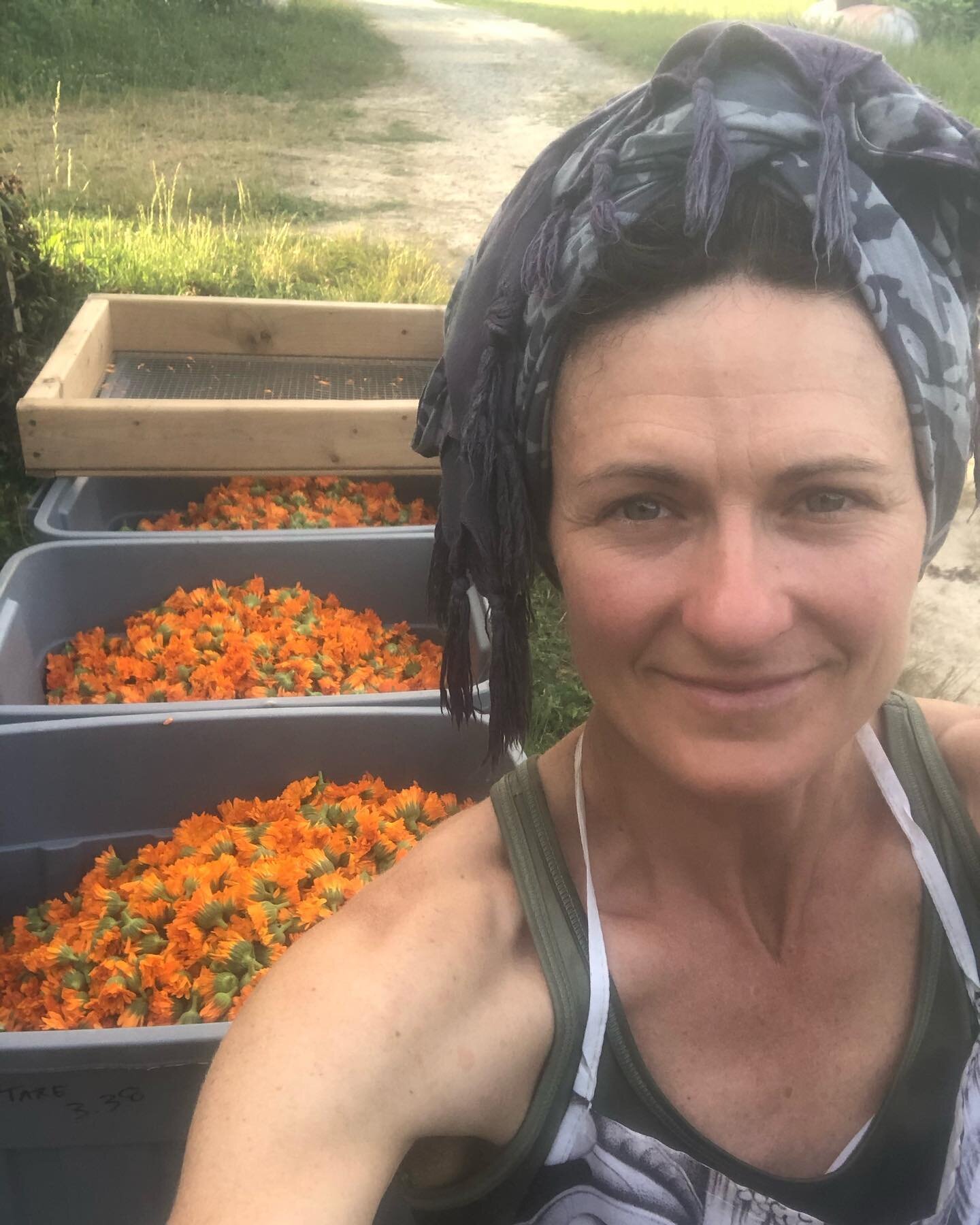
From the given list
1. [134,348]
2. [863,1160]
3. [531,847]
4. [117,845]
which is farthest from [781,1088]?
[134,348]

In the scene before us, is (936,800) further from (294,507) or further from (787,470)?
(294,507)

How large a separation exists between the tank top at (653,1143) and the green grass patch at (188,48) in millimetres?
10282

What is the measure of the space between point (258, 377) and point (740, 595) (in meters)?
3.78

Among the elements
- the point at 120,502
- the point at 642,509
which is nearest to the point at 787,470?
the point at 642,509

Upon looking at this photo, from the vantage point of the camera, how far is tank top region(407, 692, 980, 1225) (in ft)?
3.57

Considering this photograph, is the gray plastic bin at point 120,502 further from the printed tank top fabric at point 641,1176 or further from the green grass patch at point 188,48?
the green grass patch at point 188,48

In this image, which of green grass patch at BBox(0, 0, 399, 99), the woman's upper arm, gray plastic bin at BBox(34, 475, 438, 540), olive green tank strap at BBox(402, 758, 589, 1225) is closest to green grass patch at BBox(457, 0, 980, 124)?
gray plastic bin at BBox(34, 475, 438, 540)

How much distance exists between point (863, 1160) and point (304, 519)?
120 inches

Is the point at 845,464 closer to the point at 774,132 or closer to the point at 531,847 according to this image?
the point at 774,132

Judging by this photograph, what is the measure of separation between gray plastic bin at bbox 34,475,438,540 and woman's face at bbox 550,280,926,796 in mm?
2317

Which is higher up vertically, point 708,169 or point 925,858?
point 708,169

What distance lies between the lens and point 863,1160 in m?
1.10

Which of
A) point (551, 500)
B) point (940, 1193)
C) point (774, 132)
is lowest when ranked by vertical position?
point (940, 1193)

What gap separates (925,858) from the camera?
1.21 meters
